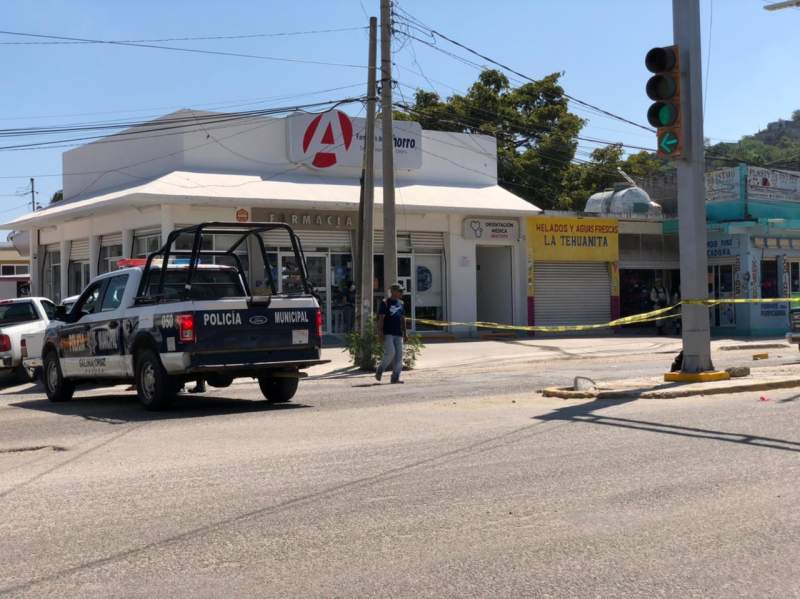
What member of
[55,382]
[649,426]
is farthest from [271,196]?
[649,426]

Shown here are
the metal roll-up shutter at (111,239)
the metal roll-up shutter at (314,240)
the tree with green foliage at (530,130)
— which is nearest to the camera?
the metal roll-up shutter at (314,240)

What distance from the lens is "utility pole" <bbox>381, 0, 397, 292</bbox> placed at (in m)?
21.0

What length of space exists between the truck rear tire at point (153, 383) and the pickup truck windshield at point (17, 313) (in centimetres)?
689

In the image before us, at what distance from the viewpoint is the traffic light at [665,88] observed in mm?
12781

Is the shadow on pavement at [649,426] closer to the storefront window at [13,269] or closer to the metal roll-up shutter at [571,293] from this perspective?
the metal roll-up shutter at [571,293]

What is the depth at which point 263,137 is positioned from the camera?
2834 cm

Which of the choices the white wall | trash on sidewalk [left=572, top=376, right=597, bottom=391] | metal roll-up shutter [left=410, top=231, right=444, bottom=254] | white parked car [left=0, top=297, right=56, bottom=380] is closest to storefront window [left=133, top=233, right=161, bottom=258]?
the white wall

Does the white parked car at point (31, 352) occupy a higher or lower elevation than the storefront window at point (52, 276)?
lower

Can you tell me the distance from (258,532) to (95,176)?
27136 mm

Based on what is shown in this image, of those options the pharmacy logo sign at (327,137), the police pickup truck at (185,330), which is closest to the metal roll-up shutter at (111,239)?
the pharmacy logo sign at (327,137)

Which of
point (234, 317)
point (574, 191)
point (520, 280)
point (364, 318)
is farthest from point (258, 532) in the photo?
point (574, 191)

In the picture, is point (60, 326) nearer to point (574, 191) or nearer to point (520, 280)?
point (520, 280)

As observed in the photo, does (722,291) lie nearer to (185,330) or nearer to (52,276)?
(52,276)

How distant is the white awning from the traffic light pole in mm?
14320
